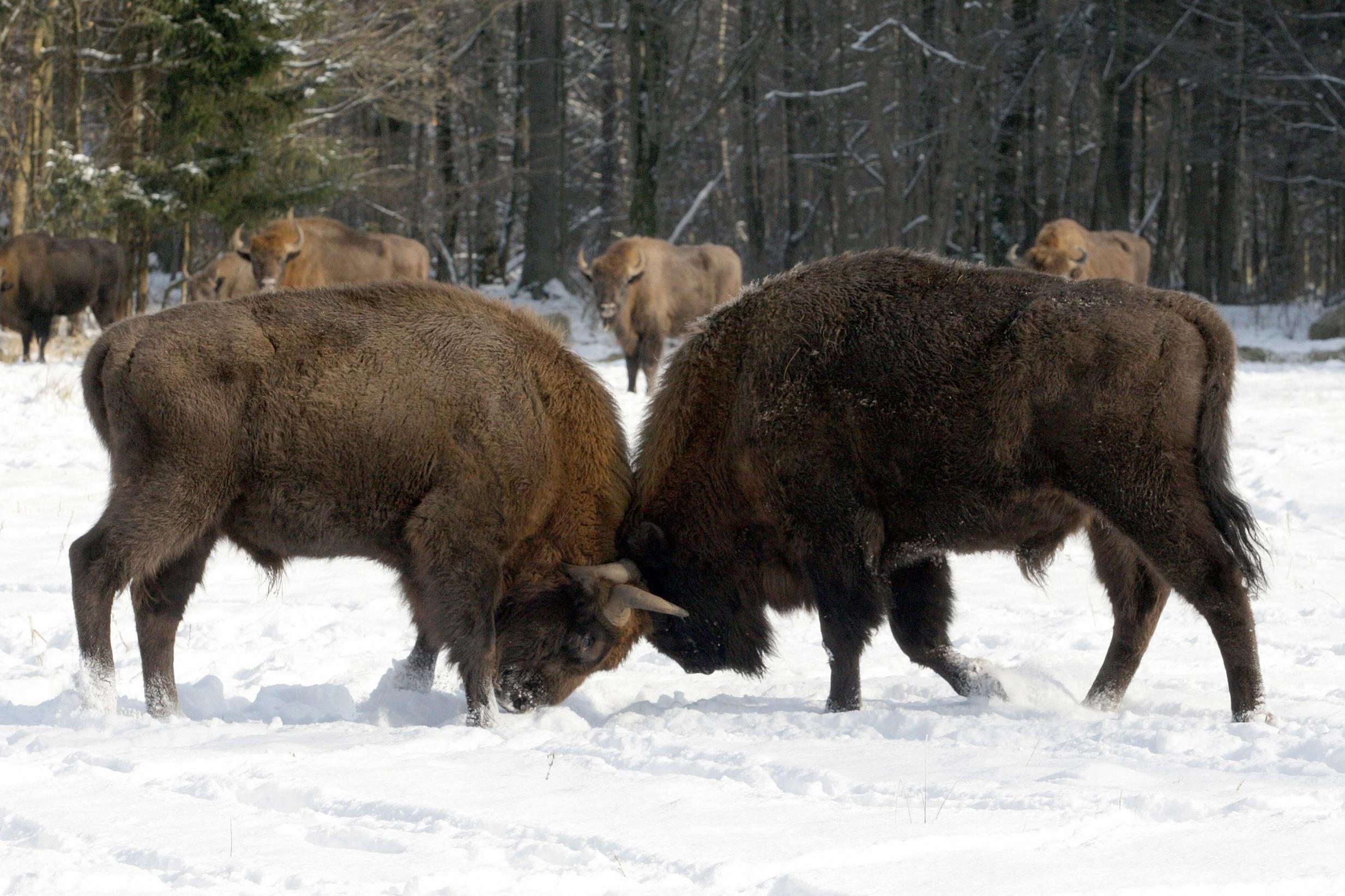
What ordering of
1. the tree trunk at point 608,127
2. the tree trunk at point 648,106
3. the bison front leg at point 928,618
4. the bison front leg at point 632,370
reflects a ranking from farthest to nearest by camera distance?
1. the tree trunk at point 608,127
2. the tree trunk at point 648,106
3. the bison front leg at point 632,370
4. the bison front leg at point 928,618

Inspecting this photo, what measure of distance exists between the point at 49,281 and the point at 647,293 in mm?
8566

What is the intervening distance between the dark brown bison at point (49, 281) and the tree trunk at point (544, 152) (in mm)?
9261

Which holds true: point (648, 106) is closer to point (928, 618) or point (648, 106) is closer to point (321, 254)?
point (321, 254)

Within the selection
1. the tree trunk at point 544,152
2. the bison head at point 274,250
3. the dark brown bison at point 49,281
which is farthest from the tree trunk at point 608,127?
the dark brown bison at point 49,281

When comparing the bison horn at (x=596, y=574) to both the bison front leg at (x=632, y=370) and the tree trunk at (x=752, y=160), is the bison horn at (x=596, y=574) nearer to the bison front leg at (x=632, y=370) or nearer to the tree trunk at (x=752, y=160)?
the bison front leg at (x=632, y=370)

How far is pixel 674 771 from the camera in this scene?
4.14m

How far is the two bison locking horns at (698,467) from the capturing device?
493cm

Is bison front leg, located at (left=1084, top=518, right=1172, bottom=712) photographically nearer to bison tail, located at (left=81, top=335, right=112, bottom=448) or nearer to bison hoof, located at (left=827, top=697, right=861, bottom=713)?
bison hoof, located at (left=827, top=697, right=861, bottom=713)

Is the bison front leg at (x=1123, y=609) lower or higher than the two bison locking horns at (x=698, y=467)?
lower

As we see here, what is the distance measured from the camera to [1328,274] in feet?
133

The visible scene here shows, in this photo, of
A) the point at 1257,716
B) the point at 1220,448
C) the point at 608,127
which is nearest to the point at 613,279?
the point at 1220,448

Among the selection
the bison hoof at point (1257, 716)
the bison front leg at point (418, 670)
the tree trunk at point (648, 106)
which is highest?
the tree trunk at point (648, 106)

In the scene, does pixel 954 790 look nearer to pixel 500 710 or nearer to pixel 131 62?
pixel 500 710

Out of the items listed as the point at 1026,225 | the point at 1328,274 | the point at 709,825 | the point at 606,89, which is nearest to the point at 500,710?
the point at 709,825
